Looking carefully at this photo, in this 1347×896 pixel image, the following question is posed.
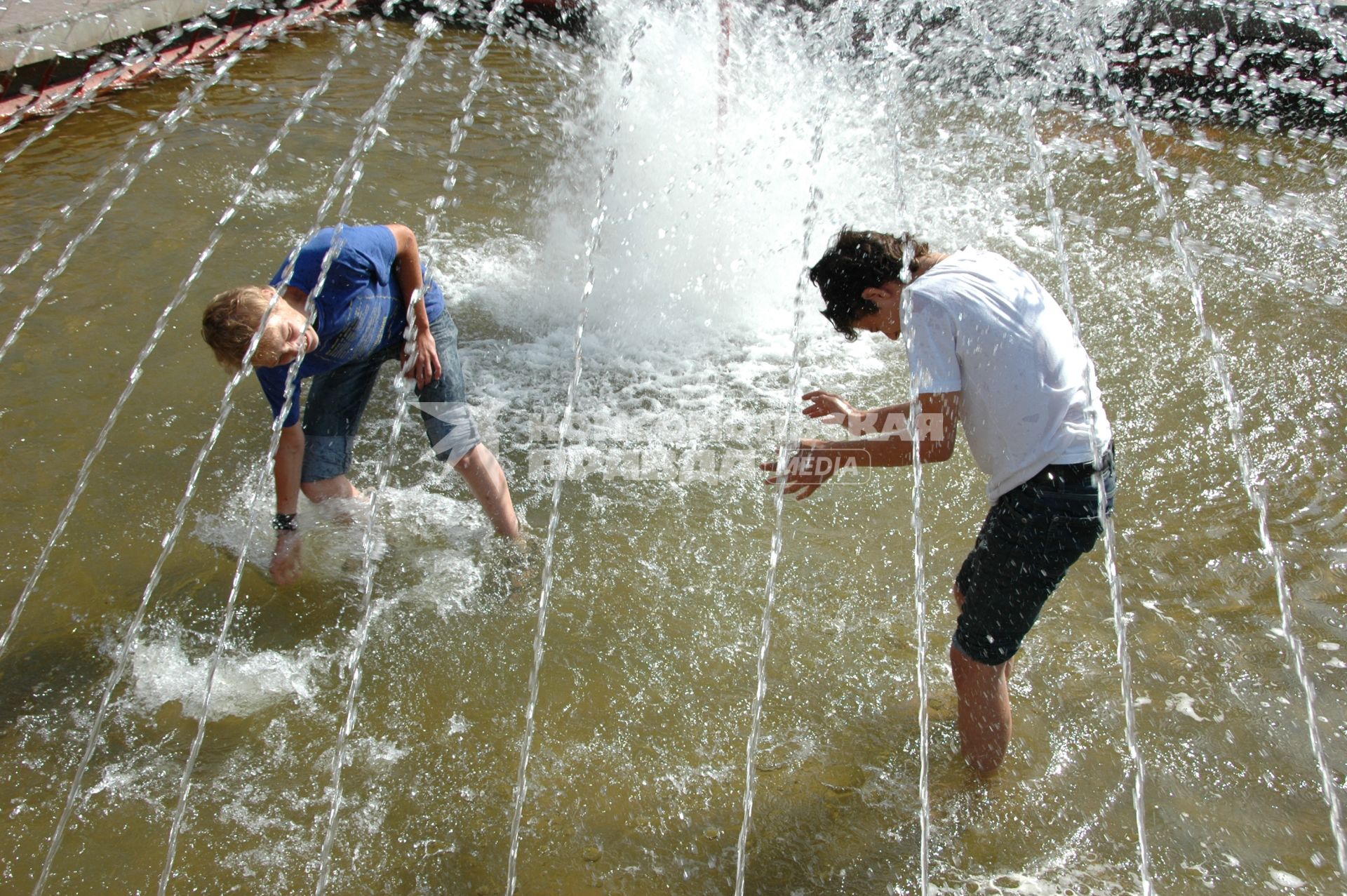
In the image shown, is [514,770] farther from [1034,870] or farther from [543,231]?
A: [543,231]

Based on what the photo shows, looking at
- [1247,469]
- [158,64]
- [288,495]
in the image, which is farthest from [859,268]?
[158,64]

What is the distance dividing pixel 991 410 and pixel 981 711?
3.28ft

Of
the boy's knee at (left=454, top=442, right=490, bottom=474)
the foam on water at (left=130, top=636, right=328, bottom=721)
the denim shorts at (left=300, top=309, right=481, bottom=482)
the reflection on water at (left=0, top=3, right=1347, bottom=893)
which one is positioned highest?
the denim shorts at (left=300, top=309, right=481, bottom=482)

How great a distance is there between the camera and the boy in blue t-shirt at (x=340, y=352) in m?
2.82

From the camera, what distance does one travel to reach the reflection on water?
2748mm

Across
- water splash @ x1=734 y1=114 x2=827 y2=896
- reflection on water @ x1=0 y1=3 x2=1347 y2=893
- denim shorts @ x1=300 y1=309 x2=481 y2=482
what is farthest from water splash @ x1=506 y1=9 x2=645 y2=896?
water splash @ x1=734 y1=114 x2=827 y2=896

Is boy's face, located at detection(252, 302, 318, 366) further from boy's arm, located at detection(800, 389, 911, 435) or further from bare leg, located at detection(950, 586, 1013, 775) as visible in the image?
bare leg, located at detection(950, 586, 1013, 775)

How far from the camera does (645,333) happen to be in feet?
17.2

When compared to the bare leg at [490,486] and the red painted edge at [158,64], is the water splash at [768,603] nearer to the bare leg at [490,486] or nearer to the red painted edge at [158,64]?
the bare leg at [490,486]

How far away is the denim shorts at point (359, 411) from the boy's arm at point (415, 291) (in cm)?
7

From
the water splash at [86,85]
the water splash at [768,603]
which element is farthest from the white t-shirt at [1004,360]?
the water splash at [86,85]

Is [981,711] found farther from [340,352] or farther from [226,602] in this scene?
[226,602]

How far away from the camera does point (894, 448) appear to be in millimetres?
2367

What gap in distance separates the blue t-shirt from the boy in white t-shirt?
5.08 ft
